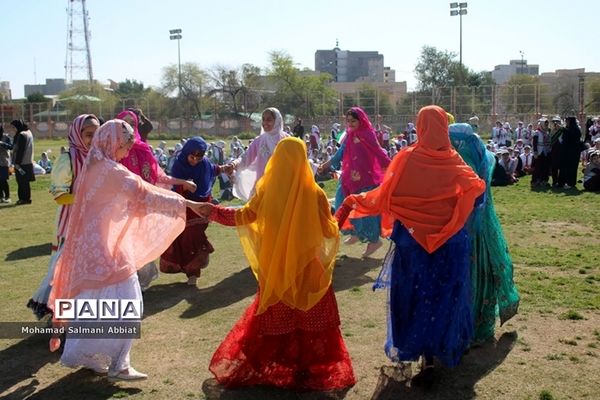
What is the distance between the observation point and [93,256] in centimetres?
425

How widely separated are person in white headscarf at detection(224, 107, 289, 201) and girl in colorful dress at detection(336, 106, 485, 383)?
3.78m

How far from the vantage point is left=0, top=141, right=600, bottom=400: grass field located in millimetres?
4270

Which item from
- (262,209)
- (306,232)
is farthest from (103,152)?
(306,232)

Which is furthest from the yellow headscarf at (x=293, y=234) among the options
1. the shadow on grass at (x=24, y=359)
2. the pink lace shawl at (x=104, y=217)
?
the shadow on grass at (x=24, y=359)

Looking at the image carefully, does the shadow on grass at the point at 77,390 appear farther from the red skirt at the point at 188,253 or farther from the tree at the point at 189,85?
the tree at the point at 189,85

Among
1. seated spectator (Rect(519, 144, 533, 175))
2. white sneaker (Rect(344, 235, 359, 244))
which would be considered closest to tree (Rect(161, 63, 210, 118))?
seated spectator (Rect(519, 144, 533, 175))

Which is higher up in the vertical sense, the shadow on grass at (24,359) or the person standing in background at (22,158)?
the person standing in background at (22,158)

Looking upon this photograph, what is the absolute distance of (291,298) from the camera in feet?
13.5

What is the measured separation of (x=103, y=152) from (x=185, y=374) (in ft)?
5.43

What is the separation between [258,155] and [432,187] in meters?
4.20

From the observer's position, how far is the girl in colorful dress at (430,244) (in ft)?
13.9

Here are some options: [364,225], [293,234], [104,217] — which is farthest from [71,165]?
[364,225]

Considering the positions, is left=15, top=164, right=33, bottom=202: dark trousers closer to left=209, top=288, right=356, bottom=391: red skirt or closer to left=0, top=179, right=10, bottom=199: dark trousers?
left=0, top=179, right=10, bottom=199: dark trousers

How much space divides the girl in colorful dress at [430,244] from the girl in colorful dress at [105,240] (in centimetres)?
148
